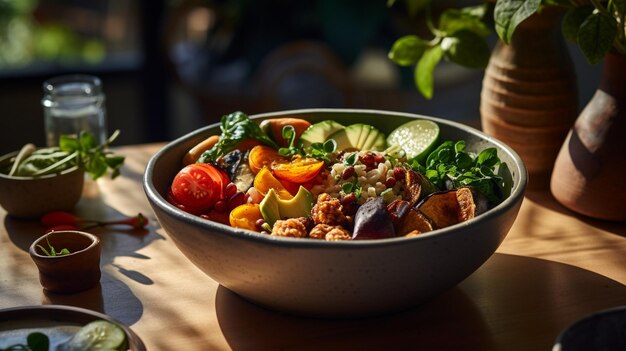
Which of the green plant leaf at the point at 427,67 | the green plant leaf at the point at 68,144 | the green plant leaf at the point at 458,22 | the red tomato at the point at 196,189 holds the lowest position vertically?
the green plant leaf at the point at 68,144

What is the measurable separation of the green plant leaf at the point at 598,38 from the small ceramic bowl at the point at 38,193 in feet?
2.90

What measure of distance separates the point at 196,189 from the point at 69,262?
0.21m

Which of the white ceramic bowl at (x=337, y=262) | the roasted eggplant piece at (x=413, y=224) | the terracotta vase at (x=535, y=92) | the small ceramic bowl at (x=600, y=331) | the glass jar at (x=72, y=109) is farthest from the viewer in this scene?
the glass jar at (x=72, y=109)

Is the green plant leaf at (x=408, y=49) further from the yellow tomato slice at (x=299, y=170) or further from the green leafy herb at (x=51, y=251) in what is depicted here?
the green leafy herb at (x=51, y=251)

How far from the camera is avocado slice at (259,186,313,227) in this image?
116 centimetres

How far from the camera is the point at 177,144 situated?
1.37 meters

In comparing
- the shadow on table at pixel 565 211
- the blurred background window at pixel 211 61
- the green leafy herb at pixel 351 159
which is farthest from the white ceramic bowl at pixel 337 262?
the blurred background window at pixel 211 61

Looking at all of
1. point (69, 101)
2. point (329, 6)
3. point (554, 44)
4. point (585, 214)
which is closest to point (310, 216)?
point (585, 214)

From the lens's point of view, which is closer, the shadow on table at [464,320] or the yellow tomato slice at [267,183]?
the shadow on table at [464,320]

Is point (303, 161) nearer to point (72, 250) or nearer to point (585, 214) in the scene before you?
point (72, 250)

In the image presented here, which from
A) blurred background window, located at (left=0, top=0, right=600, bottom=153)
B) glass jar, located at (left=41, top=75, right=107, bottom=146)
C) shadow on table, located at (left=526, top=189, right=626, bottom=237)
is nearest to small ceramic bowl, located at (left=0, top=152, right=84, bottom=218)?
glass jar, located at (left=41, top=75, right=107, bottom=146)

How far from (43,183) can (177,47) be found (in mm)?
2006

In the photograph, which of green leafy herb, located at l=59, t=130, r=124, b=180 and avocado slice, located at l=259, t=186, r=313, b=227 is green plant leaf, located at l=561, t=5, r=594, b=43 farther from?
green leafy herb, located at l=59, t=130, r=124, b=180

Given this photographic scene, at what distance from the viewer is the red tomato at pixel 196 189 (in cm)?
125
